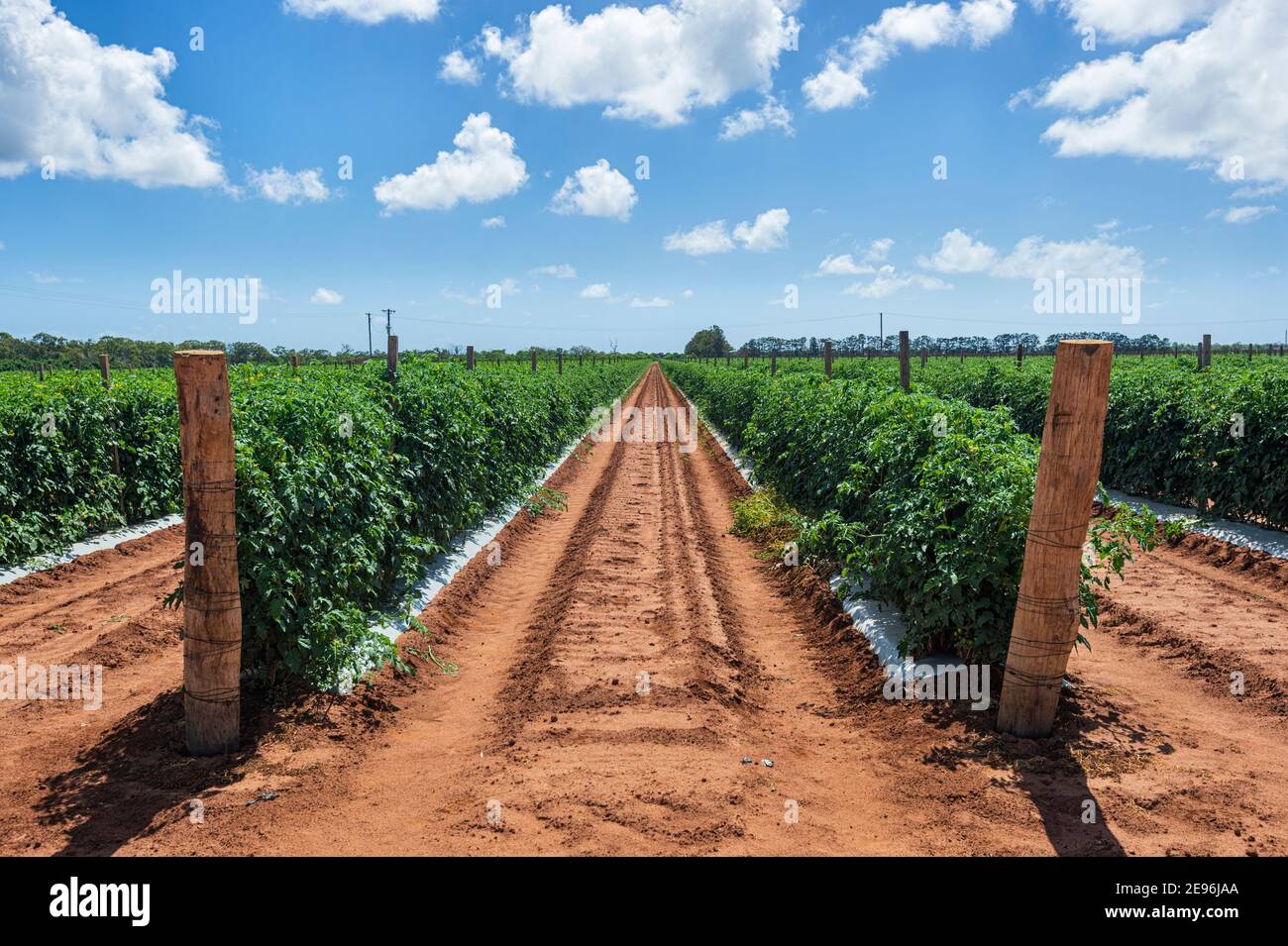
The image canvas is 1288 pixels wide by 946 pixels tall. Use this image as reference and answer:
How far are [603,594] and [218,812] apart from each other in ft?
14.5

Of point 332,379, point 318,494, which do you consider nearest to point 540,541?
point 332,379

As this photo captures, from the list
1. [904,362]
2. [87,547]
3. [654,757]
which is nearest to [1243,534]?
[904,362]

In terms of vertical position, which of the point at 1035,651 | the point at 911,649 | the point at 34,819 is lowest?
the point at 34,819

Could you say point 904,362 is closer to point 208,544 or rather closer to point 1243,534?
point 1243,534

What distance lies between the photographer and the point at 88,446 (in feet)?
33.7

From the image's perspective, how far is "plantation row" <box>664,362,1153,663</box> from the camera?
5059 millimetres

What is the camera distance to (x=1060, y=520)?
4.43 metres

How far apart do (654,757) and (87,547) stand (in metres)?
8.73

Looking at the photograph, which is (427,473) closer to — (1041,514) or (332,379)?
(332,379)

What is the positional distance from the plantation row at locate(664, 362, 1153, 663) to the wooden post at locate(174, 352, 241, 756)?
439 centimetres

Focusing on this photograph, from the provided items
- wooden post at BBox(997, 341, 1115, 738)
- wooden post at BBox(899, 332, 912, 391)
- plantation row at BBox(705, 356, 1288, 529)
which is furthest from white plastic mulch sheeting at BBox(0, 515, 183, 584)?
plantation row at BBox(705, 356, 1288, 529)

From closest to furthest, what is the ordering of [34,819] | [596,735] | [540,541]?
[34,819] < [596,735] < [540,541]

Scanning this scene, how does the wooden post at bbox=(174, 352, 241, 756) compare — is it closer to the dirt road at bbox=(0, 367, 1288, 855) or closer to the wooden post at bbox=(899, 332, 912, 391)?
the dirt road at bbox=(0, 367, 1288, 855)

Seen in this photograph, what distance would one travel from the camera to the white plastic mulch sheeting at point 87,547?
867 cm
